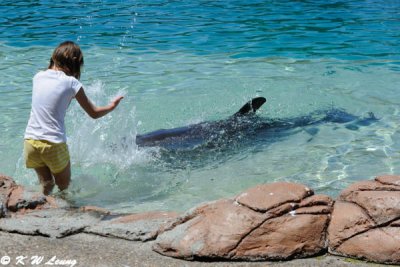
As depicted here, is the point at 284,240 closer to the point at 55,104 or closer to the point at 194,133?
the point at 55,104

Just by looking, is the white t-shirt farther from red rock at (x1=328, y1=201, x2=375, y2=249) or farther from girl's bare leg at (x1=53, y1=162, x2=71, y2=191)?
red rock at (x1=328, y1=201, x2=375, y2=249)

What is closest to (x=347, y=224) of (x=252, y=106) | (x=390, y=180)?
(x=390, y=180)

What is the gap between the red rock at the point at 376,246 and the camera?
3478 mm

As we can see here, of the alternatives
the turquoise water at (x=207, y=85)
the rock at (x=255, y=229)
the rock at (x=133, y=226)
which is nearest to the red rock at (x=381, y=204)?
the rock at (x=255, y=229)

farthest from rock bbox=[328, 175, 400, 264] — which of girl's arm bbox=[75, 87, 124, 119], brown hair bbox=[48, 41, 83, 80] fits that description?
brown hair bbox=[48, 41, 83, 80]

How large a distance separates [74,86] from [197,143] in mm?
2350

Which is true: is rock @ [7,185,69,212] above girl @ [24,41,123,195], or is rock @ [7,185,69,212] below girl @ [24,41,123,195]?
below

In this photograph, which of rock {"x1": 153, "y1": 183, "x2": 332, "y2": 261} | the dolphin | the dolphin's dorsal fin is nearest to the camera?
rock {"x1": 153, "y1": 183, "x2": 332, "y2": 261}

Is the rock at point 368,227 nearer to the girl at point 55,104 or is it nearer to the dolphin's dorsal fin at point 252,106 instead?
the girl at point 55,104

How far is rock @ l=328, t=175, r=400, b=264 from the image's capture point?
11.5 ft

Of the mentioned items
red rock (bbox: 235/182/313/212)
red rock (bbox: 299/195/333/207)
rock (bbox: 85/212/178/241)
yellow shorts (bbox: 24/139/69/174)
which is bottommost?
rock (bbox: 85/212/178/241)

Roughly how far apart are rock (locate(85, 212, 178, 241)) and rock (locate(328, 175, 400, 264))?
3.44 ft

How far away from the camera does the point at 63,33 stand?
44.6 ft

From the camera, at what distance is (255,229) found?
3646 mm
